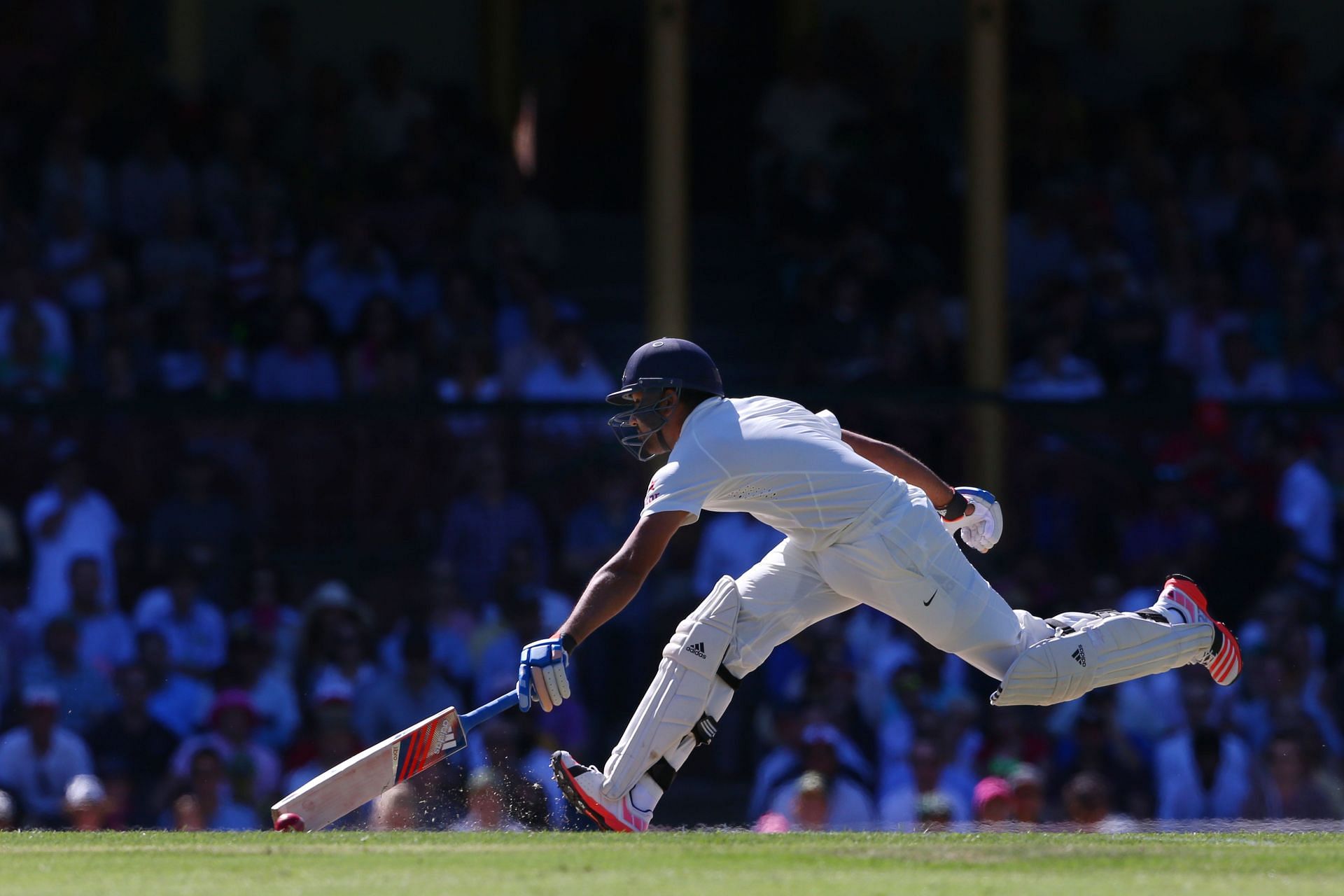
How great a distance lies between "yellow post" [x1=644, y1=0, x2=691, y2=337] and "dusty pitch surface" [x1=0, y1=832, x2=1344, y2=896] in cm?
522

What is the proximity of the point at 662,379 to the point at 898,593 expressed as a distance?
91cm

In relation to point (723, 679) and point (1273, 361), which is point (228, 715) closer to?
point (723, 679)

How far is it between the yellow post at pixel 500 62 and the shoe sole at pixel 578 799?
7.91m

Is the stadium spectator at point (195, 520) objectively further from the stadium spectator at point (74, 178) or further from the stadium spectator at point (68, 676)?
the stadium spectator at point (74, 178)

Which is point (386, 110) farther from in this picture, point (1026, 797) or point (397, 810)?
point (1026, 797)

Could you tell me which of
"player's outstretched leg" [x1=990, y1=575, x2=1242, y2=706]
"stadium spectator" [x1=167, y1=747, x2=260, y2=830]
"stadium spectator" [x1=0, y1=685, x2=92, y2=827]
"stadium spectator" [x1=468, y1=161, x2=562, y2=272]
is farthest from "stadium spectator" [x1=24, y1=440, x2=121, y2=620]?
"player's outstretched leg" [x1=990, y1=575, x2=1242, y2=706]

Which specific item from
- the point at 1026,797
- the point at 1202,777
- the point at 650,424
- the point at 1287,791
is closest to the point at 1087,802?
the point at 1026,797

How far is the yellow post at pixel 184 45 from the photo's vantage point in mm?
11695

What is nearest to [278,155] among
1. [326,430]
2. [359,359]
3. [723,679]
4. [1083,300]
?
[359,359]

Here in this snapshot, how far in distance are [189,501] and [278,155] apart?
2766 millimetres

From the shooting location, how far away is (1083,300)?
428 inches

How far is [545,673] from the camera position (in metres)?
5.30

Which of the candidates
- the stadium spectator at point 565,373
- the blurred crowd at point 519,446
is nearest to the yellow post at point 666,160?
the stadium spectator at point 565,373

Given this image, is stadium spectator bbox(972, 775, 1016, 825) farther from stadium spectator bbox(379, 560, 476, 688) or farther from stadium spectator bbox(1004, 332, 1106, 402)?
stadium spectator bbox(1004, 332, 1106, 402)
